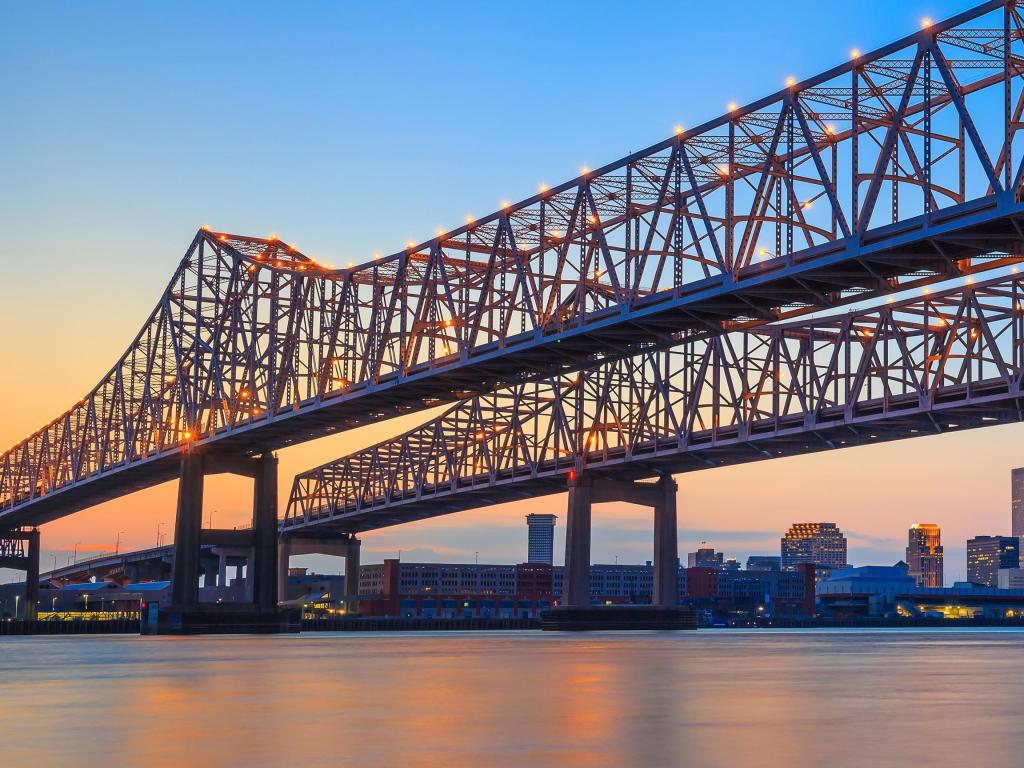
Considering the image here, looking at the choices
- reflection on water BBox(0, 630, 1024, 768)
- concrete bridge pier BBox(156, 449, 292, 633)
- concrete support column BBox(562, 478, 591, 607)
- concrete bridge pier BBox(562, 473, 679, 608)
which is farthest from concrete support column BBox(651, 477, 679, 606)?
reflection on water BBox(0, 630, 1024, 768)

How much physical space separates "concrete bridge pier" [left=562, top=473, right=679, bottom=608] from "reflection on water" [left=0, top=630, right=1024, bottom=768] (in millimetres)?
74301

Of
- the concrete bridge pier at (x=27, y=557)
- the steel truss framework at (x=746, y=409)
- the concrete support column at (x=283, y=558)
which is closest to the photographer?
the steel truss framework at (x=746, y=409)

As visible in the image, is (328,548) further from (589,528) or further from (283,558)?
(589,528)

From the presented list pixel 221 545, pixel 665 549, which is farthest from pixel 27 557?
pixel 665 549

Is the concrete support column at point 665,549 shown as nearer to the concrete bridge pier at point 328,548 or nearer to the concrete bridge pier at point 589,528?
the concrete bridge pier at point 589,528

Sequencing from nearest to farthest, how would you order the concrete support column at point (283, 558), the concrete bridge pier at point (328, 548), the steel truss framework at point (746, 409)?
the steel truss framework at point (746, 409) < the concrete support column at point (283, 558) < the concrete bridge pier at point (328, 548)

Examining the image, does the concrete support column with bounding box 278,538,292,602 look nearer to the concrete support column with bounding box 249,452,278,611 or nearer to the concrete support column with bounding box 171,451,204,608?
the concrete support column with bounding box 249,452,278,611

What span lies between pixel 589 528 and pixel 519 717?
9348 cm

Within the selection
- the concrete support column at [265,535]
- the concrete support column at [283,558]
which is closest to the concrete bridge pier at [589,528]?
the concrete support column at [265,535]

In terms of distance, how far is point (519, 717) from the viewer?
20.0 metres

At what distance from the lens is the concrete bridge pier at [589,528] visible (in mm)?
109750

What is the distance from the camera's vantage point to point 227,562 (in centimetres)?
16162

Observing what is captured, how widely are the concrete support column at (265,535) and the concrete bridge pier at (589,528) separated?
20.9 m

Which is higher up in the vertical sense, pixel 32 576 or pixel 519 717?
pixel 32 576
